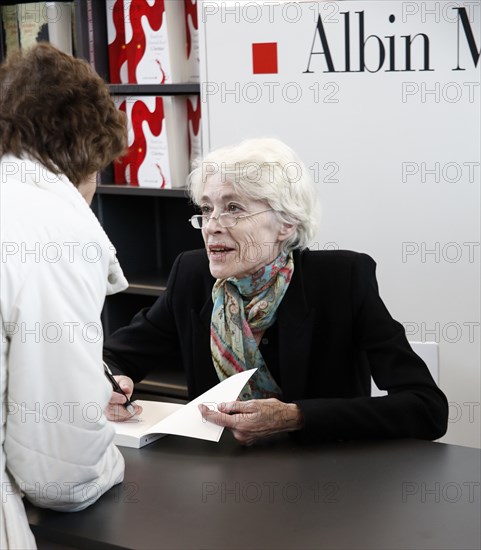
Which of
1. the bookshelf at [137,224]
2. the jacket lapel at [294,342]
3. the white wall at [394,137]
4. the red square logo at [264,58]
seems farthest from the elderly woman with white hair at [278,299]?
the bookshelf at [137,224]

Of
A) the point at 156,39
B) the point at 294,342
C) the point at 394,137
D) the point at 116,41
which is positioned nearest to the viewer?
the point at 294,342

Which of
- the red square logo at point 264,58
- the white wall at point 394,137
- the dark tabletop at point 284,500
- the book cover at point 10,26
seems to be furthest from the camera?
the book cover at point 10,26

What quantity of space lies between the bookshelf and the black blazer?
97cm

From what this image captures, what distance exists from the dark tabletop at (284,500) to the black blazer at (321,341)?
15cm

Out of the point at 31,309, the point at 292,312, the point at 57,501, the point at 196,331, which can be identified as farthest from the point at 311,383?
the point at 31,309

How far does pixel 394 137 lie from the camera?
2.51 m

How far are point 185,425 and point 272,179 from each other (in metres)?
0.65

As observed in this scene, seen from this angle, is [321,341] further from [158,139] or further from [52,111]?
[158,139]

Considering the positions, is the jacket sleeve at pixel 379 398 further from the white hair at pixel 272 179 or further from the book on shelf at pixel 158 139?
the book on shelf at pixel 158 139

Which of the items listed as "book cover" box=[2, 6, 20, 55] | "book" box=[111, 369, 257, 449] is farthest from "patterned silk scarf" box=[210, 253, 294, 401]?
"book cover" box=[2, 6, 20, 55]

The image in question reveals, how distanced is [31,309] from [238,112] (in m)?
1.70

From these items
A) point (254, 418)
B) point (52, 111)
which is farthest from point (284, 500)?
point (52, 111)

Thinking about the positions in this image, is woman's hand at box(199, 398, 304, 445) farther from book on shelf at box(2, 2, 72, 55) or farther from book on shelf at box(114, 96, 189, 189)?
book on shelf at box(2, 2, 72, 55)

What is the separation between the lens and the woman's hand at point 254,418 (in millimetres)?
1561
